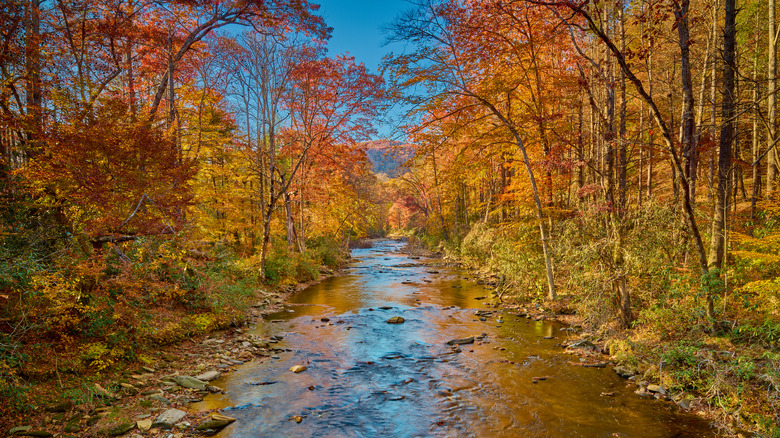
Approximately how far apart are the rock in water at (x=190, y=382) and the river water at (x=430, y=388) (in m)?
0.41

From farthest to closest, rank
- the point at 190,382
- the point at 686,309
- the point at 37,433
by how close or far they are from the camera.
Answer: the point at 686,309
the point at 190,382
the point at 37,433

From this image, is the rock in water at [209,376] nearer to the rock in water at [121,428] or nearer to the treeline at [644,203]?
the rock in water at [121,428]

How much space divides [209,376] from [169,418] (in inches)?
65.3

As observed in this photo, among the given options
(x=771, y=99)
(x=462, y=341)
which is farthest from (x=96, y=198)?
(x=771, y=99)

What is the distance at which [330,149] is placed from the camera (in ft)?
63.6

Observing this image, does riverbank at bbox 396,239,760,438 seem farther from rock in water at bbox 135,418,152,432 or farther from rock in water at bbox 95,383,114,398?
rock in water at bbox 95,383,114,398

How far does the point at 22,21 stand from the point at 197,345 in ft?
24.7

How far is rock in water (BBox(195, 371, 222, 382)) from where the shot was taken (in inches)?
264

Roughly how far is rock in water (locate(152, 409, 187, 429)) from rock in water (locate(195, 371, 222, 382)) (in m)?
1.33

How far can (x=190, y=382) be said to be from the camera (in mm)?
6414

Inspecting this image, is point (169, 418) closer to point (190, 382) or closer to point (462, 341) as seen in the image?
point (190, 382)

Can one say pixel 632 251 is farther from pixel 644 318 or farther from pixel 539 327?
pixel 539 327

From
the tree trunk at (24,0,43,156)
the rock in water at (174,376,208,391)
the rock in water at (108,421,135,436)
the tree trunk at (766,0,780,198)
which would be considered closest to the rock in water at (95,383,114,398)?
the rock in water at (108,421,135,436)

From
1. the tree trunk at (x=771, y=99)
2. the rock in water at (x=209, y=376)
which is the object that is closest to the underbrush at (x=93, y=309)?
the rock in water at (x=209, y=376)
